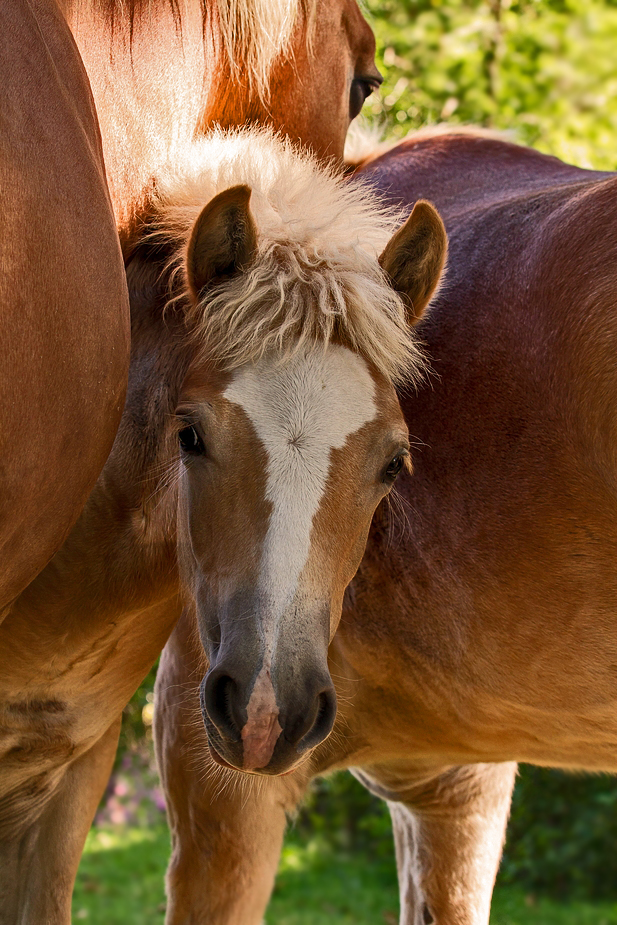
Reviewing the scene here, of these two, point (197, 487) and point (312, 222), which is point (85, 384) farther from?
point (312, 222)

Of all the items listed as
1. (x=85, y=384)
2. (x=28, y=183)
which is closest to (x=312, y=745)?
(x=85, y=384)

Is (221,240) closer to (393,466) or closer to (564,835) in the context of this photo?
(393,466)

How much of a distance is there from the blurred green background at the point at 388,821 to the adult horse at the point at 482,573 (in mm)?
2535

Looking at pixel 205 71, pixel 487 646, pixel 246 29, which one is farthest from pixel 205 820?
pixel 246 29

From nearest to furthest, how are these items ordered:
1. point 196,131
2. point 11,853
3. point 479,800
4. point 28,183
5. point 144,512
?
1. point 28,183
2. point 144,512
3. point 196,131
4. point 11,853
5. point 479,800

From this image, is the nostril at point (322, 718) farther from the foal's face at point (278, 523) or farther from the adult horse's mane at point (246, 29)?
the adult horse's mane at point (246, 29)

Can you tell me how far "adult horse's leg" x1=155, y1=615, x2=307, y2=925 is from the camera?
8.24ft

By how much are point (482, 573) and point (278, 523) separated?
2.32 ft

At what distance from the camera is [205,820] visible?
2.57m

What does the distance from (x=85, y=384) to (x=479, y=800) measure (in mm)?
1943

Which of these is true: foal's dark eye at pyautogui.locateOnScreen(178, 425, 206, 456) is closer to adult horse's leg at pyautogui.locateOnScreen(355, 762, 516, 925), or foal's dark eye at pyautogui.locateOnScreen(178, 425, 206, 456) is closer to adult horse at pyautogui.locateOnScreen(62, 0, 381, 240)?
adult horse at pyautogui.locateOnScreen(62, 0, 381, 240)

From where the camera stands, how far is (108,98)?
2.11 metres

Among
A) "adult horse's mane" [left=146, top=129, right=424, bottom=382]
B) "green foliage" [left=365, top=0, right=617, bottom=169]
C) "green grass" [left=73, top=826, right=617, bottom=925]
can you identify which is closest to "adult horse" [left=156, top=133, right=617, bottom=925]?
"adult horse's mane" [left=146, top=129, right=424, bottom=382]

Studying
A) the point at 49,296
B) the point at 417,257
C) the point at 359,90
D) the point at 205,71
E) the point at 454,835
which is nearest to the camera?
the point at 49,296
